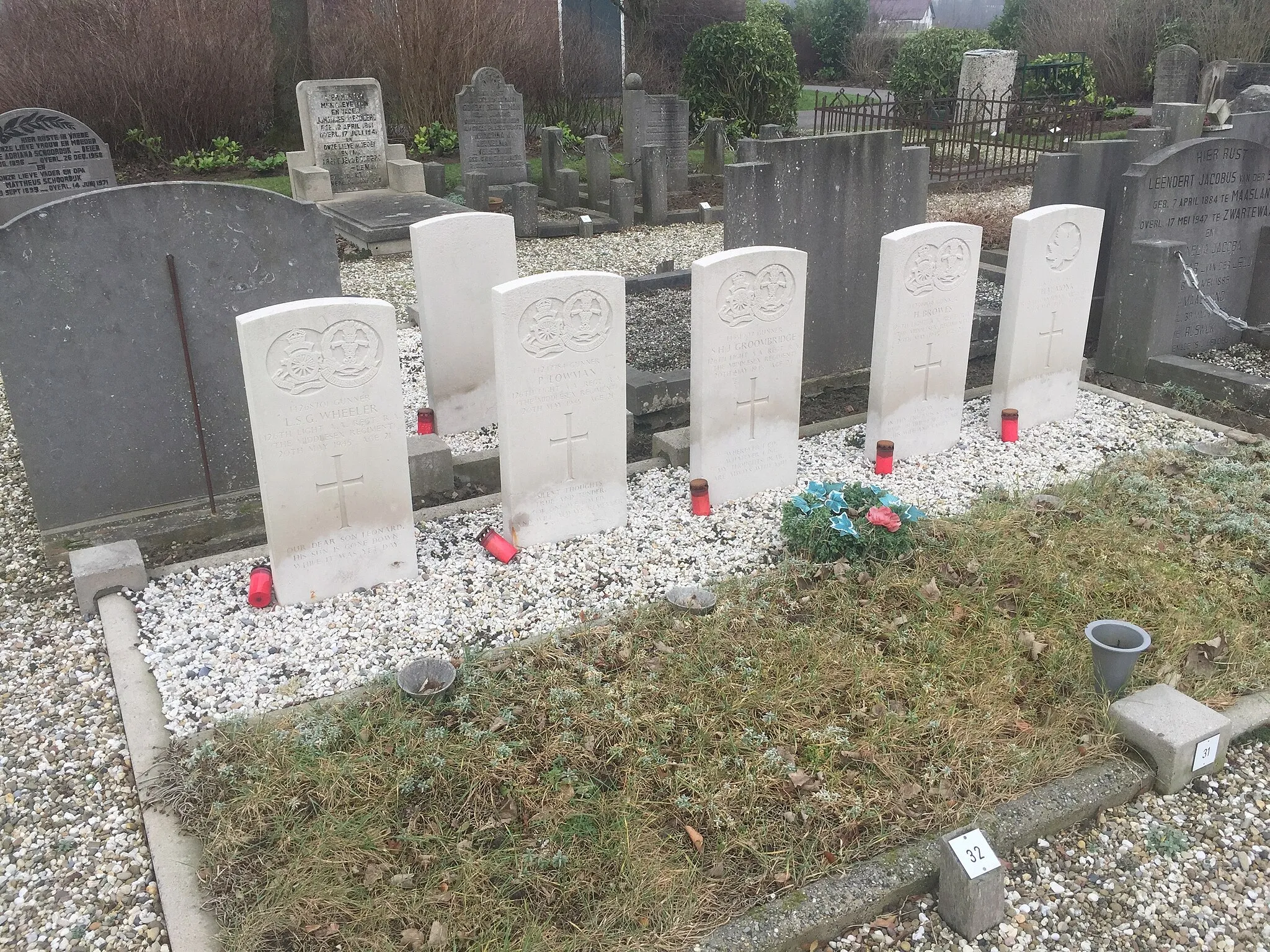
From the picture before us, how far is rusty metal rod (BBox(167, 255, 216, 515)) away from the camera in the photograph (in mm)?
4953

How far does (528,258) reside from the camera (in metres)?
11.1

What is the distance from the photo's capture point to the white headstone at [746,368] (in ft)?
16.2

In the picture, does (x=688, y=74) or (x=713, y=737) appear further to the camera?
(x=688, y=74)

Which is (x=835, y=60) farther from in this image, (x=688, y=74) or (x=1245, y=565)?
(x=1245, y=565)

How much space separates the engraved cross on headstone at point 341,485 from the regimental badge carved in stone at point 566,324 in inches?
37.5

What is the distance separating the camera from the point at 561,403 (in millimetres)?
4762

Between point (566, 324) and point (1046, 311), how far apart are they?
3.11 m

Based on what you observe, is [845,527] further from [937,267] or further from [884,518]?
[937,267]

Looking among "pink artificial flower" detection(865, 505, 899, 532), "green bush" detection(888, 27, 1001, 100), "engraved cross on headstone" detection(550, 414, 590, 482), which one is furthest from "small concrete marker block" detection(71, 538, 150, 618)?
"green bush" detection(888, 27, 1001, 100)

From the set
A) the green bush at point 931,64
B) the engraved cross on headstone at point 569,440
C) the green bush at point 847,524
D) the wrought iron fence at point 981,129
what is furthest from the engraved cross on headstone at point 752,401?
the green bush at point 931,64

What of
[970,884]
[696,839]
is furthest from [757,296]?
[970,884]

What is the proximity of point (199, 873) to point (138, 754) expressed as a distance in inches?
27.6

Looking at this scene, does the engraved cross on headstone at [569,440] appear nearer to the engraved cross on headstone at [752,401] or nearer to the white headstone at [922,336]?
the engraved cross on headstone at [752,401]

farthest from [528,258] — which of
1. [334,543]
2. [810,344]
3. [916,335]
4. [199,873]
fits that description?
[199,873]
